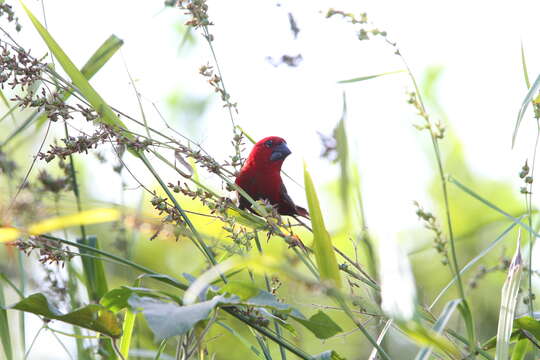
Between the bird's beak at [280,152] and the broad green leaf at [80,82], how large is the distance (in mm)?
1548

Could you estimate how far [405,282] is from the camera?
958 mm

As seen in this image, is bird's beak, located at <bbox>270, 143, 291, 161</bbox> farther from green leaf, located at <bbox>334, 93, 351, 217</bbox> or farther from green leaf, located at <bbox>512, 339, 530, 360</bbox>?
green leaf, located at <bbox>512, 339, 530, 360</bbox>

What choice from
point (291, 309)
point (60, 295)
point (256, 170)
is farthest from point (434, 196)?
point (291, 309)

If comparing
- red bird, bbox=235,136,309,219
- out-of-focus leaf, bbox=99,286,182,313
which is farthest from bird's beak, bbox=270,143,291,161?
out-of-focus leaf, bbox=99,286,182,313

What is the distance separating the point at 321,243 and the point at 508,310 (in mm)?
365

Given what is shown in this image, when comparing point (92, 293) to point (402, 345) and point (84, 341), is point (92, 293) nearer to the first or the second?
point (84, 341)

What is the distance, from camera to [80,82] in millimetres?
1485

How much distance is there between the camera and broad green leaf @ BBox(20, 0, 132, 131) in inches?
57.2

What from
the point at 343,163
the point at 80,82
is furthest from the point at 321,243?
the point at 80,82

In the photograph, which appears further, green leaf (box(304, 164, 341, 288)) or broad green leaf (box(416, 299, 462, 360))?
green leaf (box(304, 164, 341, 288))

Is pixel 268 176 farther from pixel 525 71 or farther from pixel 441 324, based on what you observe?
pixel 441 324

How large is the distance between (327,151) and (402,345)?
45.6 inches

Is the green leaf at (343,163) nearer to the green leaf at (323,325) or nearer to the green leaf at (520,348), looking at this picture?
the green leaf at (323,325)

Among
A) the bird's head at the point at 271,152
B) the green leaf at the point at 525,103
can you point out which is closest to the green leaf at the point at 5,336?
the green leaf at the point at 525,103
